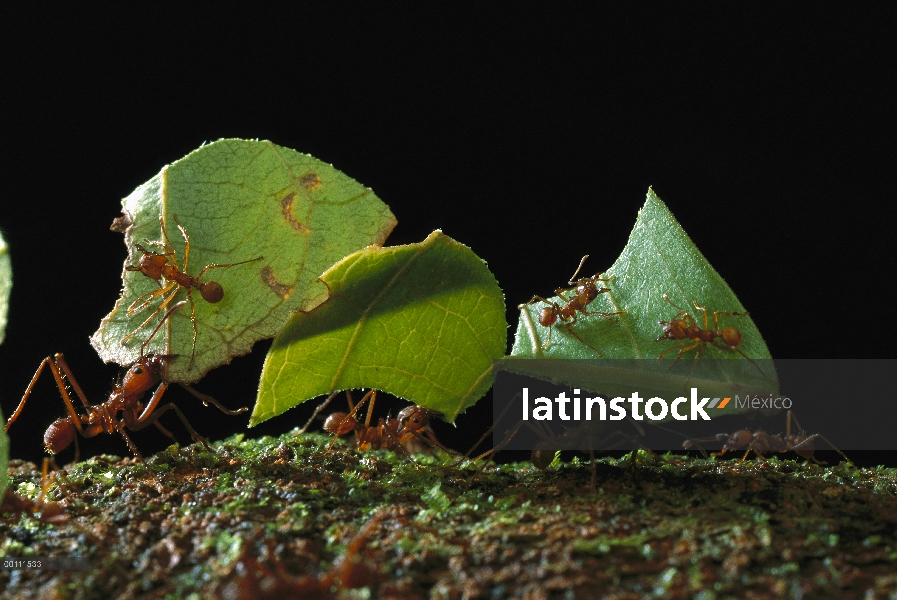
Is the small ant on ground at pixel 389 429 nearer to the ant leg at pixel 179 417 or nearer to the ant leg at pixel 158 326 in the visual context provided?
the ant leg at pixel 179 417

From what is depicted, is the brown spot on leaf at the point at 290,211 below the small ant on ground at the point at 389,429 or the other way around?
the other way around

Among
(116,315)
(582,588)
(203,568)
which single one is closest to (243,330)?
(116,315)

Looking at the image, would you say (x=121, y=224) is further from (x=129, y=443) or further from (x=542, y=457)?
(x=542, y=457)

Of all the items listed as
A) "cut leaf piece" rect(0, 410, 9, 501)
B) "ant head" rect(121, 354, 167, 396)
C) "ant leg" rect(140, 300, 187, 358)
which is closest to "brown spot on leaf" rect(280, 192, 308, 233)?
"ant leg" rect(140, 300, 187, 358)

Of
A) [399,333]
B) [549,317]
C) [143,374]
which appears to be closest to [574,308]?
[549,317]

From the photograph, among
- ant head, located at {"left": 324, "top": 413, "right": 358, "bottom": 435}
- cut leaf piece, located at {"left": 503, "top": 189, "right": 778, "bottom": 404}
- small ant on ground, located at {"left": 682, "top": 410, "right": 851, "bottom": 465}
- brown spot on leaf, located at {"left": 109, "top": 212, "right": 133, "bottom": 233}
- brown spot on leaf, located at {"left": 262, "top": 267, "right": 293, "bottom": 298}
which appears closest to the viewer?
cut leaf piece, located at {"left": 503, "top": 189, "right": 778, "bottom": 404}

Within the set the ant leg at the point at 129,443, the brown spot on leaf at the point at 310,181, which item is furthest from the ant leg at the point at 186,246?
the ant leg at the point at 129,443

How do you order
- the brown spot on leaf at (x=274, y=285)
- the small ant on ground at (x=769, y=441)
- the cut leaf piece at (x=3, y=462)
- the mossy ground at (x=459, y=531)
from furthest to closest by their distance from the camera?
the small ant on ground at (x=769, y=441), the brown spot on leaf at (x=274, y=285), the cut leaf piece at (x=3, y=462), the mossy ground at (x=459, y=531)

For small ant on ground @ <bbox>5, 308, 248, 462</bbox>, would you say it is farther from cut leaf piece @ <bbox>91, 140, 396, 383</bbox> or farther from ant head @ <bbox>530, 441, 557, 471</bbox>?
ant head @ <bbox>530, 441, 557, 471</bbox>
